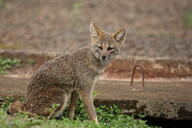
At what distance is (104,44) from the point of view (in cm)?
831

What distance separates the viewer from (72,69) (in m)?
8.28

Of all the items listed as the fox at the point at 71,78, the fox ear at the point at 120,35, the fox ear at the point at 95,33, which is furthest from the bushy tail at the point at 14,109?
the fox ear at the point at 120,35

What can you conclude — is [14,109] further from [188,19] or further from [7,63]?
[188,19]

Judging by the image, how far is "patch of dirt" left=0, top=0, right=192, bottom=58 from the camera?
14.3m

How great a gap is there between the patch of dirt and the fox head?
450 centimetres

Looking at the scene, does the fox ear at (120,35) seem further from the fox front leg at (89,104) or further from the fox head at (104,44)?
the fox front leg at (89,104)

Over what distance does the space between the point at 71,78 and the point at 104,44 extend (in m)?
0.82

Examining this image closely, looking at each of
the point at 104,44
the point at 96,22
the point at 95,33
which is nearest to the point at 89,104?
the point at 104,44

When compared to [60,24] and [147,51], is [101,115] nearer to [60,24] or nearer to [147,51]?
[147,51]

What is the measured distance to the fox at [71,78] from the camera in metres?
7.82

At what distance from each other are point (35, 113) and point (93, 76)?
49.0 inches

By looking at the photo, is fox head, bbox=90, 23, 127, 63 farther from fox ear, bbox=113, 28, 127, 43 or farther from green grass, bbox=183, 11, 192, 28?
green grass, bbox=183, 11, 192, 28

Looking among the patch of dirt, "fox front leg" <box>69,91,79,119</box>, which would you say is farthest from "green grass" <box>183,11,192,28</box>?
"fox front leg" <box>69,91,79,119</box>

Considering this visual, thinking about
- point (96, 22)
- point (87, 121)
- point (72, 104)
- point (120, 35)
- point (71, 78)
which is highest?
point (96, 22)
